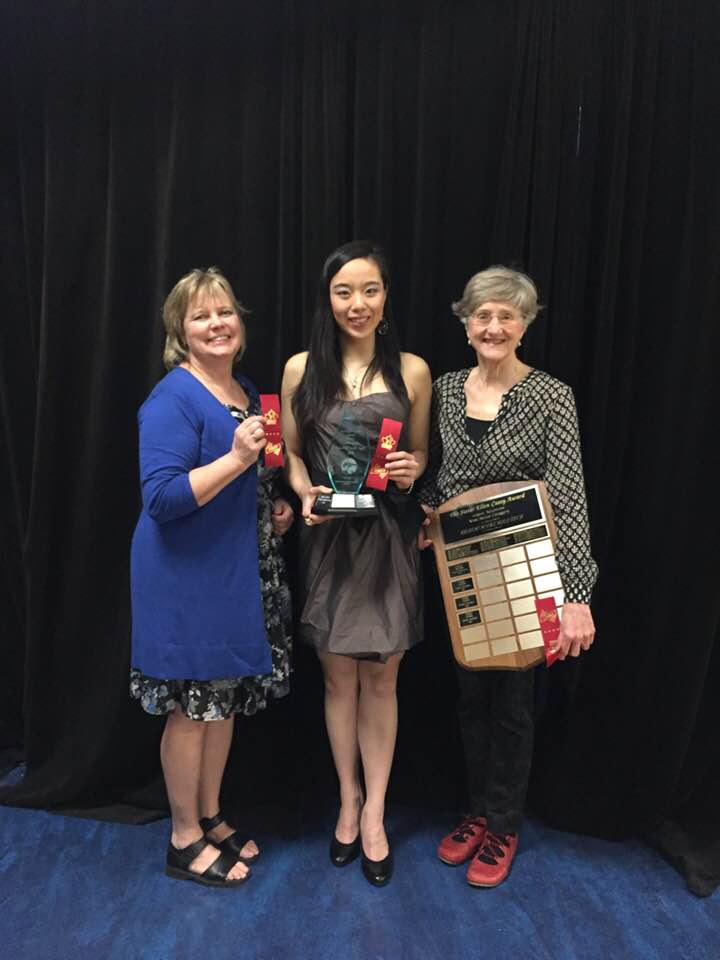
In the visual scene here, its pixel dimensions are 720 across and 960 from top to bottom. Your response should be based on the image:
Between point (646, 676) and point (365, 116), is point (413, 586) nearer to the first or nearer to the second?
point (646, 676)

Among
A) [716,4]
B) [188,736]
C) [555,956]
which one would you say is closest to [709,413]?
[716,4]

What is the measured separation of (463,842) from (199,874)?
0.75 m

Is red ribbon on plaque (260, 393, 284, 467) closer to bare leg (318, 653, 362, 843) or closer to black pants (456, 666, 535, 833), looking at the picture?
bare leg (318, 653, 362, 843)

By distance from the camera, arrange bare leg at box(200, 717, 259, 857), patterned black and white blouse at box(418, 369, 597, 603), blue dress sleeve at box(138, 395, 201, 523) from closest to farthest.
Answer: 1. blue dress sleeve at box(138, 395, 201, 523)
2. patterned black and white blouse at box(418, 369, 597, 603)
3. bare leg at box(200, 717, 259, 857)

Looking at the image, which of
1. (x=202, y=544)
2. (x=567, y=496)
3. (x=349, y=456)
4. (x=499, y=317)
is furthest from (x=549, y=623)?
(x=202, y=544)

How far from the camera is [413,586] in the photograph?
1.80 metres

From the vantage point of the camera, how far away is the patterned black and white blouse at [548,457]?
5.49 feet

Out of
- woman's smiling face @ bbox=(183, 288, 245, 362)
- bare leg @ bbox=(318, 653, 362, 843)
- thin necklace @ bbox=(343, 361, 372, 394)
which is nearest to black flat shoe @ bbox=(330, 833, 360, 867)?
bare leg @ bbox=(318, 653, 362, 843)

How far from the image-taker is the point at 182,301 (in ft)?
5.49

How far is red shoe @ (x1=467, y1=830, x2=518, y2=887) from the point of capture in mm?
1869

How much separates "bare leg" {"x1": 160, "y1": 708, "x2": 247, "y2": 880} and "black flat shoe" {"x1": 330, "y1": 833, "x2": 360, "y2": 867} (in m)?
0.25

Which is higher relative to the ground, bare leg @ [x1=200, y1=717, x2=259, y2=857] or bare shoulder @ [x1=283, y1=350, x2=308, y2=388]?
bare shoulder @ [x1=283, y1=350, x2=308, y2=388]

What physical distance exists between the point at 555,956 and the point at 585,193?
6.43 ft

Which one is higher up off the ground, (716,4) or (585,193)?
(716,4)
